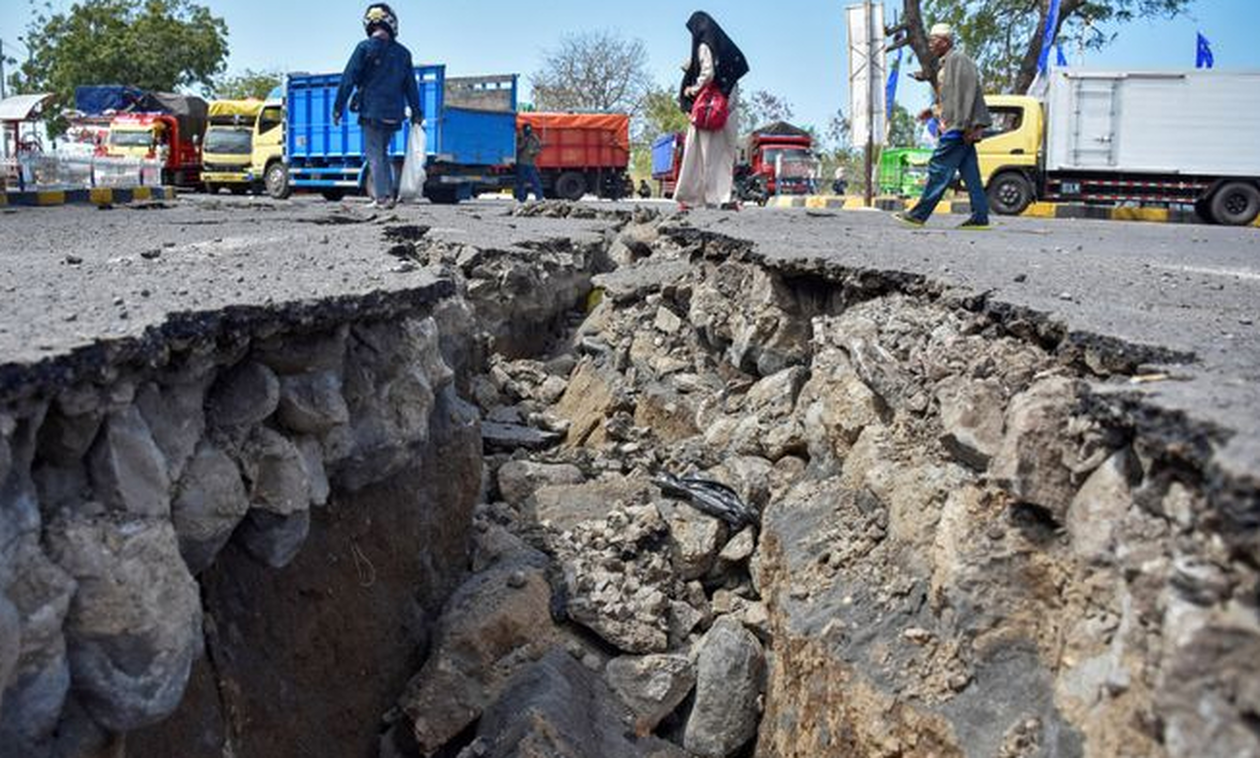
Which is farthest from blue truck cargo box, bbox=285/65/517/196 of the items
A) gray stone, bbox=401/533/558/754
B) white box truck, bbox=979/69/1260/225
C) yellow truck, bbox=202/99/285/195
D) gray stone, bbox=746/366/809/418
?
gray stone, bbox=401/533/558/754

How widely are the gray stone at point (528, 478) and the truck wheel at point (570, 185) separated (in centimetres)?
2092

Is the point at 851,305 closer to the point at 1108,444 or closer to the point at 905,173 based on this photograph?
the point at 1108,444

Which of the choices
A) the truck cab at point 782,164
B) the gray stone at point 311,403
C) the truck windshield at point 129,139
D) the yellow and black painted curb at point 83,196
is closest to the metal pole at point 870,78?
the truck cab at point 782,164

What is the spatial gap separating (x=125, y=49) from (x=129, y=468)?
4190 cm

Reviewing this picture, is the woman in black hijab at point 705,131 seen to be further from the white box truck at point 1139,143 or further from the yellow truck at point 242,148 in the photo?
the yellow truck at point 242,148

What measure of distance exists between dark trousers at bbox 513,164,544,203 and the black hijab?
1075 centimetres

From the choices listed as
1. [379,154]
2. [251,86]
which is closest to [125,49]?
[251,86]

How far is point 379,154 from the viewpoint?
382 inches

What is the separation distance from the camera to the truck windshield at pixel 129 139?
27078mm

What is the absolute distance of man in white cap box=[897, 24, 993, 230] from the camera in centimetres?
805

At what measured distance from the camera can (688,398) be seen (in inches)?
215

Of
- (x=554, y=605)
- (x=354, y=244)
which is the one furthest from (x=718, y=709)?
(x=354, y=244)

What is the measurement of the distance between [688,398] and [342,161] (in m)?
14.1

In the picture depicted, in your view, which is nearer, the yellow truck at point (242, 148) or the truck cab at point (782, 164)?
the yellow truck at point (242, 148)
